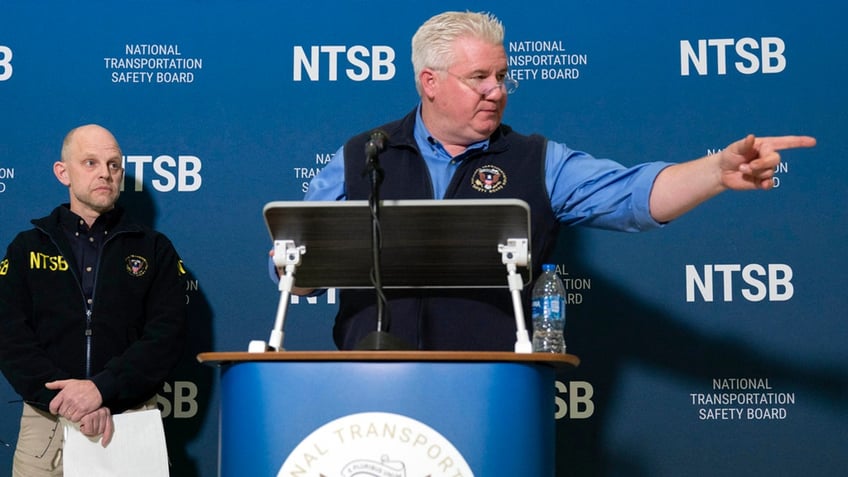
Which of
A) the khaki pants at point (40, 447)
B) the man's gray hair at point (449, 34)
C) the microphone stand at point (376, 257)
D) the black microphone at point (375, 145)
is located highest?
the man's gray hair at point (449, 34)

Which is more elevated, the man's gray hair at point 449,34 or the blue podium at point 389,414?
the man's gray hair at point 449,34

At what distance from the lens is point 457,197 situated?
2.61 meters

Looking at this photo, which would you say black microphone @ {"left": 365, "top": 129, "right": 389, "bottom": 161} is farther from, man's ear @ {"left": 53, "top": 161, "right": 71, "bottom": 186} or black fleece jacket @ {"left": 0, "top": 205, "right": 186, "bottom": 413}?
man's ear @ {"left": 53, "top": 161, "right": 71, "bottom": 186}

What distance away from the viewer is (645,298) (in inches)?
147

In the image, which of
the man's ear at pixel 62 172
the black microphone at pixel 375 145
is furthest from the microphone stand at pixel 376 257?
the man's ear at pixel 62 172

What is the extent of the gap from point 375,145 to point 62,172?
2111 mm

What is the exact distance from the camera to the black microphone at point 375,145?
196 cm

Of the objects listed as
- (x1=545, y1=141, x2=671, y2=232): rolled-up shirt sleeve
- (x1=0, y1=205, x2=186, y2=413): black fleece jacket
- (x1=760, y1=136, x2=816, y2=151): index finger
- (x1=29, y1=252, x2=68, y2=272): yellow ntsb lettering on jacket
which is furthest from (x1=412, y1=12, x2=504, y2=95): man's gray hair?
(x1=29, y1=252, x2=68, y2=272): yellow ntsb lettering on jacket

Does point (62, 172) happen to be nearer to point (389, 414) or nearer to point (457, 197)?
point (457, 197)

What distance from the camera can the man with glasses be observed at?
2.53 m

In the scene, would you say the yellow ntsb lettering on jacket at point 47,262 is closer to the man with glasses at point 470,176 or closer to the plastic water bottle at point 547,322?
the man with glasses at point 470,176

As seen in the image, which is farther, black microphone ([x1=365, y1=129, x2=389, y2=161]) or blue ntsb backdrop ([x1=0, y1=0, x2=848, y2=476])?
blue ntsb backdrop ([x1=0, y1=0, x2=848, y2=476])

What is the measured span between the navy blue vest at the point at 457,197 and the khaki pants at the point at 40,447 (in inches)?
51.5

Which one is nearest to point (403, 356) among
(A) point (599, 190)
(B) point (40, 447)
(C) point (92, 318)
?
(A) point (599, 190)
